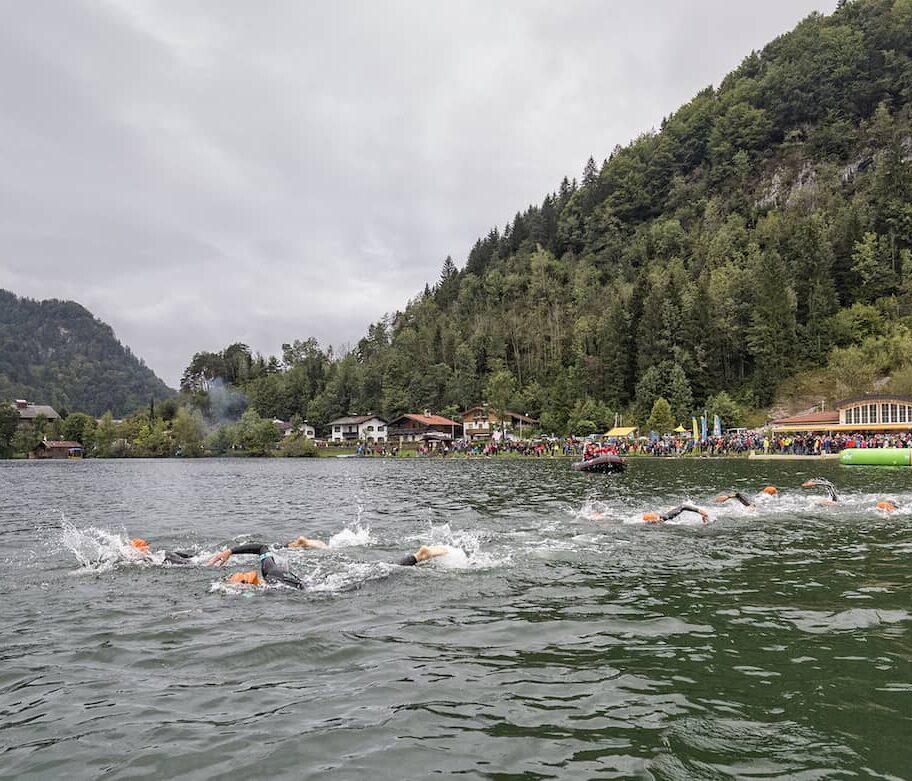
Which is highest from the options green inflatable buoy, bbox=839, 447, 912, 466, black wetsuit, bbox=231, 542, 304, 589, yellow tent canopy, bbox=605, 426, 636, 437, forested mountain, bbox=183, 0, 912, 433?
forested mountain, bbox=183, 0, 912, 433

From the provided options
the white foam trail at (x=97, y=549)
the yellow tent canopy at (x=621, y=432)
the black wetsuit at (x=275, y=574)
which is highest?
the yellow tent canopy at (x=621, y=432)

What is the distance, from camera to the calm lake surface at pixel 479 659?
6.56 metres

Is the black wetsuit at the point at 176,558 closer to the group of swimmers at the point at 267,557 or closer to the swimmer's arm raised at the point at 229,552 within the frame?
the group of swimmers at the point at 267,557

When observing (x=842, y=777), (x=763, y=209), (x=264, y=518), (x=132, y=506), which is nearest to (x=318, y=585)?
(x=842, y=777)

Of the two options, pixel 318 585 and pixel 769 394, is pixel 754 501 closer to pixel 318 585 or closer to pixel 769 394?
pixel 318 585

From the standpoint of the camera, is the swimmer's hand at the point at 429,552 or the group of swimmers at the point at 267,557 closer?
the group of swimmers at the point at 267,557

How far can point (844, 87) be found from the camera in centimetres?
17338

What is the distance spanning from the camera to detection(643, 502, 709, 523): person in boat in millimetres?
21812

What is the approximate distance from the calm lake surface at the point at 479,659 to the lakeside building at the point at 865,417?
195ft

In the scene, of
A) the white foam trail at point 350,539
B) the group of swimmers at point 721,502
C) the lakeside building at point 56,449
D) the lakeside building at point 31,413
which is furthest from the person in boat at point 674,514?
the lakeside building at point 31,413

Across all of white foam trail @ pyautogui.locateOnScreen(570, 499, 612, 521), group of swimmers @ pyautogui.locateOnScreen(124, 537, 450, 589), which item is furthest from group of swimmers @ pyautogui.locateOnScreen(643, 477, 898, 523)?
group of swimmers @ pyautogui.locateOnScreen(124, 537, 450, 589)

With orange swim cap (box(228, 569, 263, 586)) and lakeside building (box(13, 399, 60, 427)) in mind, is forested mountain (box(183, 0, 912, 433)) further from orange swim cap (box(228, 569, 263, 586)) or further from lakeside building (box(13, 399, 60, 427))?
orange swim cap (box(228, 569, 263, 586))

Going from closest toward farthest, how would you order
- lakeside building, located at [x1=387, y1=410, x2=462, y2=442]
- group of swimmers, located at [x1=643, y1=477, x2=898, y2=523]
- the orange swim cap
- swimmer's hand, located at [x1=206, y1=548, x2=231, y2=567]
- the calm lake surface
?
the calm lake surface, the orange swim cap, swimmer's hand, located at [x1=206, y1=548, x2=231, y2=567], group of swimmers, located at [x1=643, y1=477, x2=898, y2=523], lakeside building, located at [x1=387, y1=410, x2=462, y2=442]

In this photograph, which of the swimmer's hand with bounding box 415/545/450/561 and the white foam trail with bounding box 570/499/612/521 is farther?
the white foam trail with bounding box 570/499/612/521
